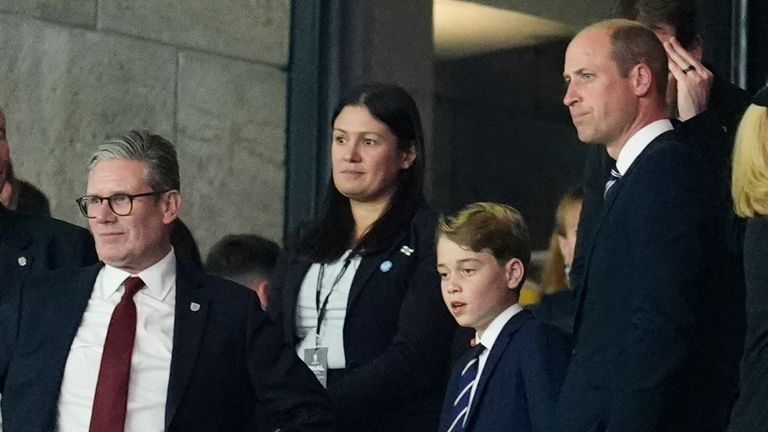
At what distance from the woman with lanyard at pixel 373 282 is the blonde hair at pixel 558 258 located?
0.87 meters

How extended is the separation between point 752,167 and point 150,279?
187cm

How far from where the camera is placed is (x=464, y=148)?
765 cm

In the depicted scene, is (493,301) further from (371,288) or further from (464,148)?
(464,148)

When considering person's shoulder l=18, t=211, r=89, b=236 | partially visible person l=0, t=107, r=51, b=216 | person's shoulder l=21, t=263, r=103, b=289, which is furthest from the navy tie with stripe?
partially visible person l=0, t=107, r=51, b=216

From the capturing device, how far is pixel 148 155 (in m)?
5.29

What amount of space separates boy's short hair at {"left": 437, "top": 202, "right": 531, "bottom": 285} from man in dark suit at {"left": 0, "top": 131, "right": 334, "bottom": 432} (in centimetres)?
67

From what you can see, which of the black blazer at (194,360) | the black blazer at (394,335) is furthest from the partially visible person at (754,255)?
the black blazer at (394,335)

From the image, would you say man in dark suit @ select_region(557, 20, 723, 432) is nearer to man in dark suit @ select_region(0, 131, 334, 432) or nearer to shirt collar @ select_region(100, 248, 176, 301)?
man in dark suit @ select_region(0, 131, 334, 432)

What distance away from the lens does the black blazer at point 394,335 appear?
5.52 m

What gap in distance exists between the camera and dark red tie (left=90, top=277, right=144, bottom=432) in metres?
4.96

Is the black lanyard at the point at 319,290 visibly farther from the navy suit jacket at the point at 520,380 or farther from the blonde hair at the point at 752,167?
the blonde hair at the point at 752,167

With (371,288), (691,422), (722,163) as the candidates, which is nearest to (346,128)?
(371,288)

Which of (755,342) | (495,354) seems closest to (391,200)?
(495,354)

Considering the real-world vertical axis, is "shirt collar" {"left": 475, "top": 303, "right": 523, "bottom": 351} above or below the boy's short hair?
below
